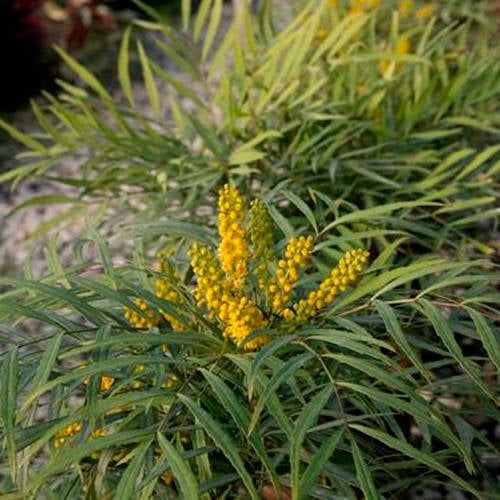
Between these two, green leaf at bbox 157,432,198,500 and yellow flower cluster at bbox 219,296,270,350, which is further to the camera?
yellow flower cluster at bbox 219,296,270,350

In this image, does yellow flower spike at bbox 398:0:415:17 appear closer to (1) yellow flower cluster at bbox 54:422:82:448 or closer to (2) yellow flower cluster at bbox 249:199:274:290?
(2) yellow flower cluster at bbox 249:199:274:290

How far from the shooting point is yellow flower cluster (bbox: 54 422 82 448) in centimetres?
104

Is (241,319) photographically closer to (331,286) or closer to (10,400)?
(331,286)

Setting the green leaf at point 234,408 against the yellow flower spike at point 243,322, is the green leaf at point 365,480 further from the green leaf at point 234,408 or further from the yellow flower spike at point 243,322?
the yellow flower spike at point 243,322

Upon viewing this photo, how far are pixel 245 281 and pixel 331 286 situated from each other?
0.13m

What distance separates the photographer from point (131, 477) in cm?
87

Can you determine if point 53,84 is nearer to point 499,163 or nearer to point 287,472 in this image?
point 499,163

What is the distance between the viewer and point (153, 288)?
1.25 meters

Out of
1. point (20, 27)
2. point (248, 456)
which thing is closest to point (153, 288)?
point (248, 456)

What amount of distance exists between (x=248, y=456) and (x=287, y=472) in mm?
94

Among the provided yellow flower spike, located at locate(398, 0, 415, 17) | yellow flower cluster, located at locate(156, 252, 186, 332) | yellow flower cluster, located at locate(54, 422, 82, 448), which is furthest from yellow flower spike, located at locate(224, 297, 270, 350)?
yellow flower spike, located at locate(398, 0, 415, 17)

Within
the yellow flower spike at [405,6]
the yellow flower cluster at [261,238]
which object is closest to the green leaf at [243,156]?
the yellow flower cluster at [261,238]

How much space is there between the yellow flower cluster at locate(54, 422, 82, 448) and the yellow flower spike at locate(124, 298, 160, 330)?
0.14m

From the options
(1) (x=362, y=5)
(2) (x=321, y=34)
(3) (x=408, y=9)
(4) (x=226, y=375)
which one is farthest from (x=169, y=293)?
(3) (x=408, y=9)
